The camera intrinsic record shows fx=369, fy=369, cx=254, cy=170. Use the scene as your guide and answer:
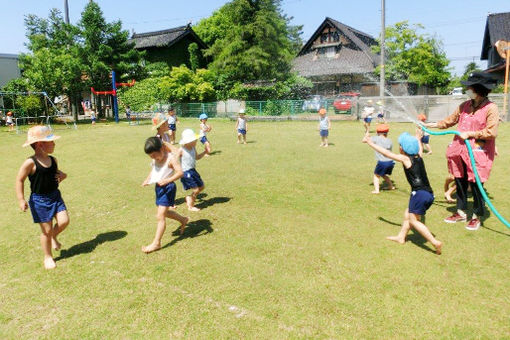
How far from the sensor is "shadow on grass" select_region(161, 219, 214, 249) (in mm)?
5217

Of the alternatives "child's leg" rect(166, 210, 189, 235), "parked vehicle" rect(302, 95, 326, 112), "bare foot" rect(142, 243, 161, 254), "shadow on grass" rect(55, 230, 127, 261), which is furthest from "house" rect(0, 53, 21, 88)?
"bare foot" rect(142, 243, 161, 254)

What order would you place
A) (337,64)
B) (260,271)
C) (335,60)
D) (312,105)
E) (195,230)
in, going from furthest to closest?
1. (335,60)
2. (337,64)
3. (312,105)
4. (195,230)
5. (260,271)

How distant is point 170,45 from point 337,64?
1713 cm

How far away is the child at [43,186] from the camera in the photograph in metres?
4.25

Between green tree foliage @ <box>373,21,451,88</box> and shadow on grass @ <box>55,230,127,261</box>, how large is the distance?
28014 millimetres

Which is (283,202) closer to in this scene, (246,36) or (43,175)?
(43,175)

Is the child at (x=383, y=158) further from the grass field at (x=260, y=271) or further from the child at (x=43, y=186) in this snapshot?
the child at (x=43, y=186)

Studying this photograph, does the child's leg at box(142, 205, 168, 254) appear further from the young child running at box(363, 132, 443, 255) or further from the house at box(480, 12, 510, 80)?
the house at box(480, 12, 510, 80)

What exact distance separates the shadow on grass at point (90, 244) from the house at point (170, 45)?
1322 inches

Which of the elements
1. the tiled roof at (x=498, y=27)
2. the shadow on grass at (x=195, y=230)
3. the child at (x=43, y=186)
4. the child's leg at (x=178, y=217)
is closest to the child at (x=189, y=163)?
the shadow on grass at (x=195, y=230)

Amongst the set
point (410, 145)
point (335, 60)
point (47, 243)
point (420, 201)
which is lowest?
point (47, 243)

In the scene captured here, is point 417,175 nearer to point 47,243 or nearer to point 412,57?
point 47,243

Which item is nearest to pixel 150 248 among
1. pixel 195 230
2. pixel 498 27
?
pixel 195 230

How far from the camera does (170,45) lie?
→ 3619 cm
